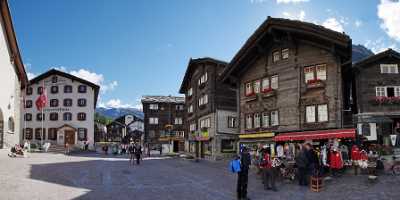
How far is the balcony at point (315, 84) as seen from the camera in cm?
2688

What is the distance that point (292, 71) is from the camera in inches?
1151

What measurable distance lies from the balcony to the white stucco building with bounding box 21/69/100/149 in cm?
4383

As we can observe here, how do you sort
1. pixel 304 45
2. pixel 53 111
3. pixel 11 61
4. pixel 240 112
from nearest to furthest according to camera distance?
pixel 304 45 < pixel 11 61 < pixel 240 112 < pixel 53 111

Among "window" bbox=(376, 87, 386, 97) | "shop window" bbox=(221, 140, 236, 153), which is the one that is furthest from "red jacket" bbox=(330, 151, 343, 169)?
"shop window" bbox=(221, 140, 236, 153)

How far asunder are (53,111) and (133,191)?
51969 mm

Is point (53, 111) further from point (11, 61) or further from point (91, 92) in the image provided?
point (11, 61)

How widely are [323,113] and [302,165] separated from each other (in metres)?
10.5

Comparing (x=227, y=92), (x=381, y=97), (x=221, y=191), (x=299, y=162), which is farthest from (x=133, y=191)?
(x=227, y=92)

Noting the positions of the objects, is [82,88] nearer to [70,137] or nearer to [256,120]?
[70,137]

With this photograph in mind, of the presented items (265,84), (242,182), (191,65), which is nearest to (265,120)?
(265,84)

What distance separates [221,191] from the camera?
1639 cm

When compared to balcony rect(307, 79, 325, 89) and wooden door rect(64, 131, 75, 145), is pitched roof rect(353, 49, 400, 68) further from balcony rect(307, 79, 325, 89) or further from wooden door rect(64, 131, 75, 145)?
wooden door rect(64, 131, 75, 145)

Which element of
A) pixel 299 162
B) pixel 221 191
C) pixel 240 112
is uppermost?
pixel 240 112

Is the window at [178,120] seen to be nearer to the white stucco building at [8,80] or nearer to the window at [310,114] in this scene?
the white stucco building at [8,80]
